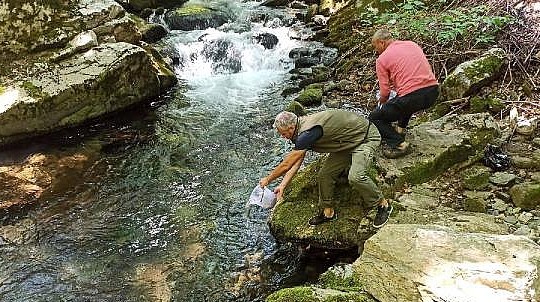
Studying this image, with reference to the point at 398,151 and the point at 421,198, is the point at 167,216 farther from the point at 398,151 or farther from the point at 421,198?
the point at 421,198

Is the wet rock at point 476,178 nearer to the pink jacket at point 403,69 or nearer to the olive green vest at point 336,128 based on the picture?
the pink jacket at point 403,69

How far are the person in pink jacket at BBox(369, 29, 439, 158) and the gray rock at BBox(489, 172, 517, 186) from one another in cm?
102

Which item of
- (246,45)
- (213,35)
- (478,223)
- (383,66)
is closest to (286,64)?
(246,45)

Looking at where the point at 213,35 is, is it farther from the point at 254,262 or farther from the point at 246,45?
the point at 254,262

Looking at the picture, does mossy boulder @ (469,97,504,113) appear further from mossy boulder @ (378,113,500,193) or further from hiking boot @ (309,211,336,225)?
hiking boot @ (309,211,336,225)

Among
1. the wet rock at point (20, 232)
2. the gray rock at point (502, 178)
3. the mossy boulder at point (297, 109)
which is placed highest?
the gray rock at point (502, 178)

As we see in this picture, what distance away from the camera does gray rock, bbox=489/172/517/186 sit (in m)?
5.95

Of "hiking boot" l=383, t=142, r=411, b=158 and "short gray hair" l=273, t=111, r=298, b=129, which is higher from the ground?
"short gray hair" l=273, t=111, r=298, b=129

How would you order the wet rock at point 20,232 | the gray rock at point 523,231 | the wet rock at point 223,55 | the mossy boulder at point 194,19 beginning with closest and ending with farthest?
1. the gray rock at point 523,231
2. the wet rock at point 20,232
3. the wet rock at point 223,55
4. the mossy boulder at point 194,19

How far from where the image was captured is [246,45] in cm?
1443

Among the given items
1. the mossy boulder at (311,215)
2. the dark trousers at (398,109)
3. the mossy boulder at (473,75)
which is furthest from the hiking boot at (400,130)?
the mossy boulder at (473,75)

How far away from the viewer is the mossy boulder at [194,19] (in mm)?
16250

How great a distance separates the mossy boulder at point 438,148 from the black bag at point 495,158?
8 cm

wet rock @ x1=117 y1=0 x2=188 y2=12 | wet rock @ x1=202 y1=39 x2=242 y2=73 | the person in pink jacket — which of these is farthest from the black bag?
wet rock @ x1=117 y1=0 x2=188 y2=12
